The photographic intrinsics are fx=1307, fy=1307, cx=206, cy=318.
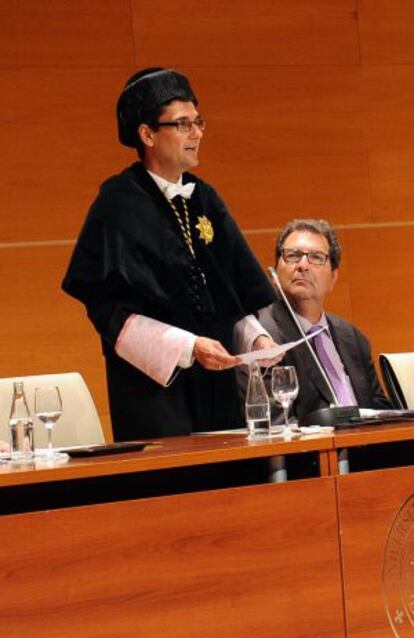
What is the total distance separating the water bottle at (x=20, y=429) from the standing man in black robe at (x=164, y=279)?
55cm

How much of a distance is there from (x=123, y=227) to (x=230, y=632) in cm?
129

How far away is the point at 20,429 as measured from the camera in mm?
2738

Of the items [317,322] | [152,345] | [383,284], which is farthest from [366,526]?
[383,284]

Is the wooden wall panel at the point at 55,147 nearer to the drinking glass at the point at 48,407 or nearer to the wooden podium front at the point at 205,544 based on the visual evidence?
the drinking glass at the point at 48,407

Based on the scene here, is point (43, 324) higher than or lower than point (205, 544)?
higher

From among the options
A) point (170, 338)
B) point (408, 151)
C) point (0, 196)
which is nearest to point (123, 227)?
point (170, 338)

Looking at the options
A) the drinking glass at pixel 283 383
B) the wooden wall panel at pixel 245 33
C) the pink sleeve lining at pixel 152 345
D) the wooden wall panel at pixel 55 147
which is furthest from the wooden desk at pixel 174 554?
the wooden wall panel at pixel 245 33

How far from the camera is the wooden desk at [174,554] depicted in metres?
2.32

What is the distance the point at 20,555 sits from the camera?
2.30m

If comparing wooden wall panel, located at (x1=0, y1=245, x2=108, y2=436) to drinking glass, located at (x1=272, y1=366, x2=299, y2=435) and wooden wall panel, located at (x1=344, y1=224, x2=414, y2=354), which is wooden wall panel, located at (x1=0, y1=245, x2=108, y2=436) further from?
drinking glass, located at (x1=272, y1=366, x2=299, y2=435)

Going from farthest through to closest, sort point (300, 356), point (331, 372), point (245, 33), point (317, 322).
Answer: point (245, 33), point (317, 322), point (331, 372), point (300, 356)

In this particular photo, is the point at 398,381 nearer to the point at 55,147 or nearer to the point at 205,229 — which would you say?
the point at 205,229

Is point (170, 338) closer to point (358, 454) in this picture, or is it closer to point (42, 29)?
point (358, 454)

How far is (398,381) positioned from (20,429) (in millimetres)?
1669
